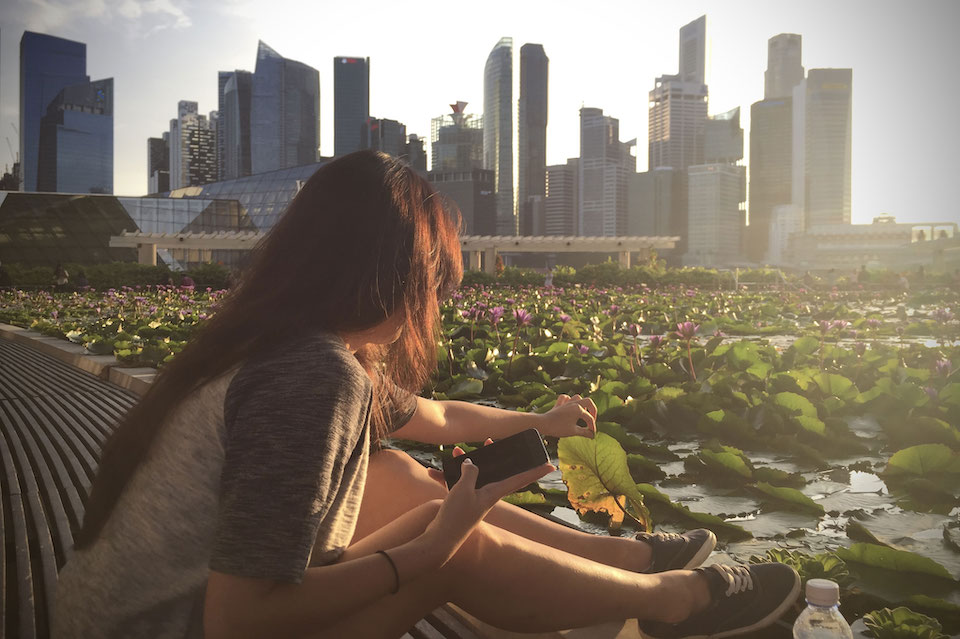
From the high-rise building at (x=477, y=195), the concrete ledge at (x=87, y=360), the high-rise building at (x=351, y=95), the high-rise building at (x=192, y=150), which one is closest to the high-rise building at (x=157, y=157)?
the high-rise building at (x=192, y=150)

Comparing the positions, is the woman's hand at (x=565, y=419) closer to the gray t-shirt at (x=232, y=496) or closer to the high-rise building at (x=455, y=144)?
the gray t-shirt at (x=232, y=496)

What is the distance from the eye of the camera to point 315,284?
1118mm

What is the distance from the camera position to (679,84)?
14075 cm

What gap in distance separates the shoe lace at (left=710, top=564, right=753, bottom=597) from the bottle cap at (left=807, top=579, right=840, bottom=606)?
262mm

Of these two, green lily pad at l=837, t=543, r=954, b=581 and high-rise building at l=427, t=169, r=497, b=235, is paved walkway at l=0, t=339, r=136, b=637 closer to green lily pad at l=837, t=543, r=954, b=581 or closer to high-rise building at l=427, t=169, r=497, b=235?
green lily pad at l=837, t=543, r=954, b=581

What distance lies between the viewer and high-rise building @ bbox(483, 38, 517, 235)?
165 m

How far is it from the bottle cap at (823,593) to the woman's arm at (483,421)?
731 millimetres

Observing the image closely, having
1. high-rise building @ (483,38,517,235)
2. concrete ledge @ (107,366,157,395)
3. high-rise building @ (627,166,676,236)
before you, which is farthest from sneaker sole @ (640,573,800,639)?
high-rise building @ (483,38,517,235)

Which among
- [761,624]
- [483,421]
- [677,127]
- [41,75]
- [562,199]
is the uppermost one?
[41,75]

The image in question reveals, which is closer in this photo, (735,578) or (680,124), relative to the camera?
(735,578)

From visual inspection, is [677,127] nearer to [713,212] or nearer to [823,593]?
[713,212]

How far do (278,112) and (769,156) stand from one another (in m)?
102

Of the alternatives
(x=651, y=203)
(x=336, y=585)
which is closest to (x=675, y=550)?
(x=336, y=585)

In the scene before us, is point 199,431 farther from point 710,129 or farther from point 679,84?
point 710,129
